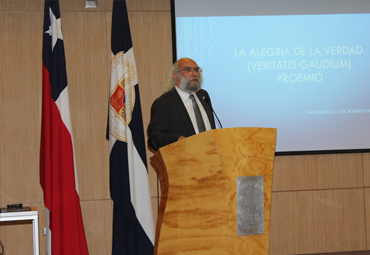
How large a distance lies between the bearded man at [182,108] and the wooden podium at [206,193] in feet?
2.29

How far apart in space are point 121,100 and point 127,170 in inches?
24.0

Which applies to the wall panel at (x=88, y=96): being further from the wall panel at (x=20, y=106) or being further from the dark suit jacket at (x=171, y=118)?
the dark suit jacket at (x=171, y=118)

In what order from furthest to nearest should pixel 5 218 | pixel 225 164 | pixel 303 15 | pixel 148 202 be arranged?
pixel 303 15 → pixel 148 202 → pixel 5 218 → pixel 225 164

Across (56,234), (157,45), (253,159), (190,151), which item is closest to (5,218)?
(56,234)

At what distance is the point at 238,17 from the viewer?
4.06 metres

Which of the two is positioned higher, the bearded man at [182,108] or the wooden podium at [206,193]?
the bearded man at [182,108]

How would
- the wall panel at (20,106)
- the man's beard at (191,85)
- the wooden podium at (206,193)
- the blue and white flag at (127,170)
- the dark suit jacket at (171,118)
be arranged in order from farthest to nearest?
the wall panel at (20,106) < the blue and white flag at (127,170) < the man's beard at (191,85) < the dark suit jacket at (171,118) < the wooden podium at (206,193)

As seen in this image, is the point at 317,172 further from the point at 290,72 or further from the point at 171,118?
the point at 171,118

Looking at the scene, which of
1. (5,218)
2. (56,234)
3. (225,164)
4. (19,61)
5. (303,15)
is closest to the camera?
(225,164)

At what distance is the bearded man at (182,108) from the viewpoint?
286 centimetres

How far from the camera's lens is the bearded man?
286cm

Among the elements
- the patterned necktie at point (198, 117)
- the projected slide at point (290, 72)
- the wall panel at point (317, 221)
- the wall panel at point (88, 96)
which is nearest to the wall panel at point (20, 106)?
the wall panel at point (88, 96)

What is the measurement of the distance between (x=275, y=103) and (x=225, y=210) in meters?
2.29

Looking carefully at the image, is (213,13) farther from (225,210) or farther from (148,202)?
(225,210)
